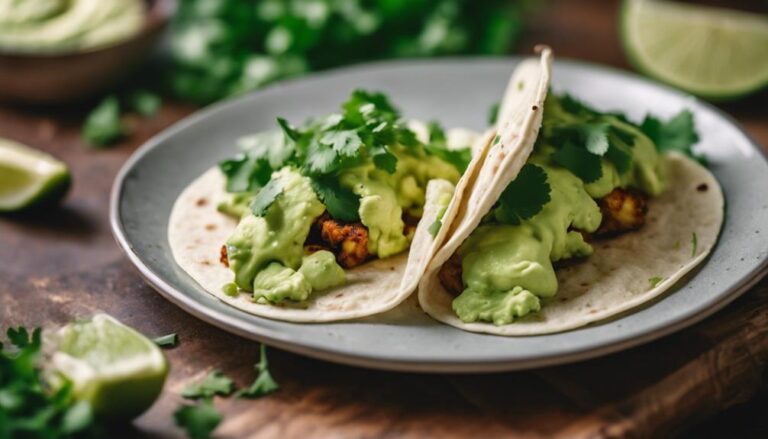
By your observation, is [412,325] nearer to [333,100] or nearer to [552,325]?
[552,325]

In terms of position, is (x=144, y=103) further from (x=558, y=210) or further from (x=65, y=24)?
(x=558, y=210)

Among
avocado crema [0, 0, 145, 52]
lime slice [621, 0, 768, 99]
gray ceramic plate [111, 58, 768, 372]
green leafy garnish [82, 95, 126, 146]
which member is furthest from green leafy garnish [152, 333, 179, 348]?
lime slice [621, 0, 768, 99]

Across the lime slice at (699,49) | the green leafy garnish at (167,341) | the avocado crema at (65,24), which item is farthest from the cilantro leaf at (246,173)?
the lime slice at (699,49)

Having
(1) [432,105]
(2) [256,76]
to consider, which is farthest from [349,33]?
(1) [432,105]

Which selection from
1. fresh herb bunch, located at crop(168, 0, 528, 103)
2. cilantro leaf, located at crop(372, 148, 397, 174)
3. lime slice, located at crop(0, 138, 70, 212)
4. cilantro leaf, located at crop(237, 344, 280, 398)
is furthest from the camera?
fresh herb bunch, located at crop(168, 0, 528, 103)

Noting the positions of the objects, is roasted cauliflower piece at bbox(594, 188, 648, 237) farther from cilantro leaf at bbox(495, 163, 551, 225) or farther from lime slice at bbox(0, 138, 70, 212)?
lime slice at bbox(0, 138, 70, 212)
